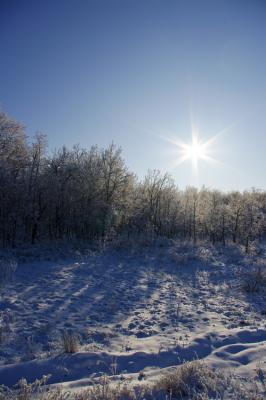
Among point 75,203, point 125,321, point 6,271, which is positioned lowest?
point 125,321

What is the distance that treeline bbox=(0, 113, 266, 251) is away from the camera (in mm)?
21734

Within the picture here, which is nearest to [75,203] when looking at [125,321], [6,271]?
[6,271]

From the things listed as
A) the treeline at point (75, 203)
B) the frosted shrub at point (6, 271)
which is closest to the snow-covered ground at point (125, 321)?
the frosted shrub at point (6, 271)

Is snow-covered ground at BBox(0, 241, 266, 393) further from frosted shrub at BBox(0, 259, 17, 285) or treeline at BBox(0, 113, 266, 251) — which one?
treeline at BBox(0, 113, 266, 251)

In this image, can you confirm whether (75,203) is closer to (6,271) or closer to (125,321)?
(6,271)

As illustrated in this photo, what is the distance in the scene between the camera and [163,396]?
3.88 metres

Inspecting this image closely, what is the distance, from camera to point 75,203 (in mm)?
27438

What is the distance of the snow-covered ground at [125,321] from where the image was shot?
5020 mm

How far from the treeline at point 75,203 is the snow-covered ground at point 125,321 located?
892 centimetres

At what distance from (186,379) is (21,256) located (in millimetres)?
13423

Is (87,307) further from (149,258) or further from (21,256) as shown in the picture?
(149,258)

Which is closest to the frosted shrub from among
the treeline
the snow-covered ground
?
the snow-covered ground

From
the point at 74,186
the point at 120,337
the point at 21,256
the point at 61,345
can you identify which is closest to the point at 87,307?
the point at 120,337

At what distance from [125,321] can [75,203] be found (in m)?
20.5
